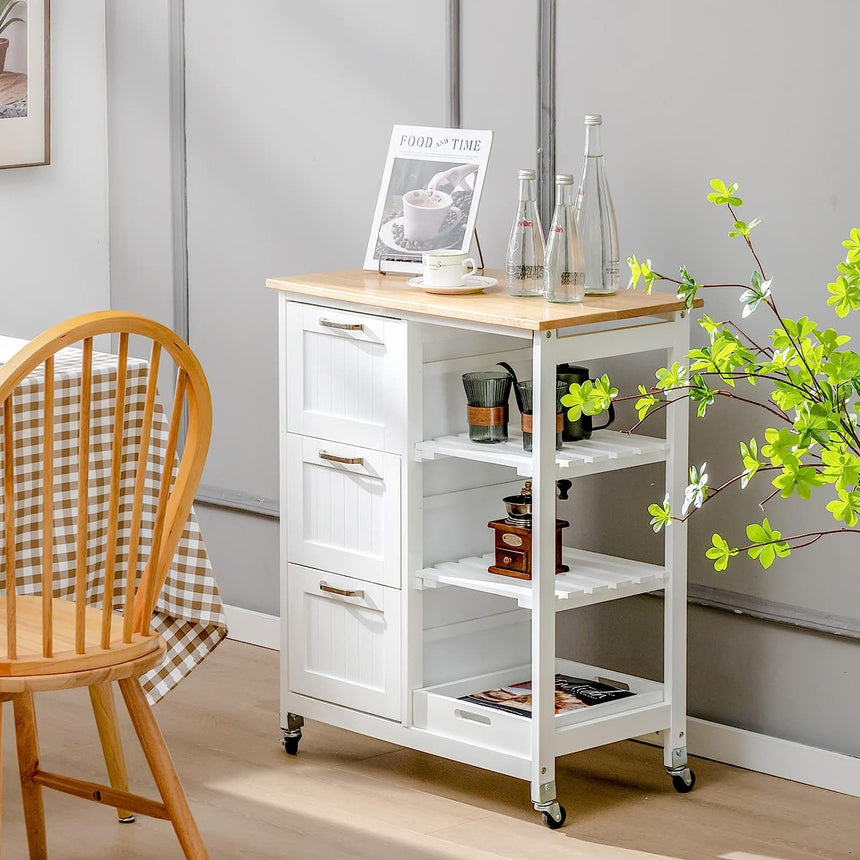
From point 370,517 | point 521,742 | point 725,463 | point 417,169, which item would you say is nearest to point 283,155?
point 417,169

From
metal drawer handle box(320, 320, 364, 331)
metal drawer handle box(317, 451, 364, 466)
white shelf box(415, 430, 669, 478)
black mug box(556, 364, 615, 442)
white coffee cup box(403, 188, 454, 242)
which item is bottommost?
metal drawer handle box(317, 451, 364, 466)

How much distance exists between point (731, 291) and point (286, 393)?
0.89 metres

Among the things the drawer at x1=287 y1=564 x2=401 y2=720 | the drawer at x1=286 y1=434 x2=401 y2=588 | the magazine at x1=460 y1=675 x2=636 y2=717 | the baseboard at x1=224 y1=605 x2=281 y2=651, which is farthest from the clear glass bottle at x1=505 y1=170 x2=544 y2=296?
the baseboard at x1=224 y1=605 x2=281 y2=651

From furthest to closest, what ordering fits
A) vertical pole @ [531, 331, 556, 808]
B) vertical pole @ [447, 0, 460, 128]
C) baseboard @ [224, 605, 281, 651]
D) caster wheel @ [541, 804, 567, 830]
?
baseboard @ [224, 605, 281, 651] → vertical pole @ [447, 0, 460, 128] → caster wheel @ [541, 804, 567, 830] → vertical pole @ [531, 331, 556, 808]

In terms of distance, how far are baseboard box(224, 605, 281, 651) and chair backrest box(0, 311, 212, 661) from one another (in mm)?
1040

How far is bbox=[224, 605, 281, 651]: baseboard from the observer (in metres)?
3.60

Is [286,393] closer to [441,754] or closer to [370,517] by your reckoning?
[370,517]

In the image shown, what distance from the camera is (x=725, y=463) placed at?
2.79m

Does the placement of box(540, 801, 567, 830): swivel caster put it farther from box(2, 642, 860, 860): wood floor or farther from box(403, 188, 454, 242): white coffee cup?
box(403, 188, 454, 242): white coffee cup

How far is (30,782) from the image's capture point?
2.36 meters

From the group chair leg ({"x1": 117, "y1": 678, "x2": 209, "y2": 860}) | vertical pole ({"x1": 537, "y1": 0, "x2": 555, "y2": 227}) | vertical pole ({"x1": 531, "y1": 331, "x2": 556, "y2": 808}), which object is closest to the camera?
chair leg ({"x1": 117, "y1": 678, "x2": 209, "y2": 860})

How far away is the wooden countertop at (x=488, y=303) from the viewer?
246cm

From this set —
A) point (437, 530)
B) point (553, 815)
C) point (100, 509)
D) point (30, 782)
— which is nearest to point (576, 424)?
point (437, 530)

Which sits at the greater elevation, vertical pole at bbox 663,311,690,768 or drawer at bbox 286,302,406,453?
drawer at bbox 286,302,406,453
